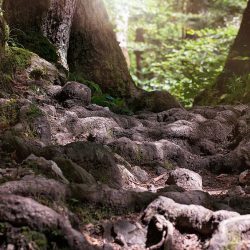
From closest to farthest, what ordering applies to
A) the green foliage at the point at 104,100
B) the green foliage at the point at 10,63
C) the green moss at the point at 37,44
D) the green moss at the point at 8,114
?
the green moss at the point at 8,114 → the green foliage at the point at 10,63 → the green foliage at the point at 104,100 → the green moss at the point at 37,44

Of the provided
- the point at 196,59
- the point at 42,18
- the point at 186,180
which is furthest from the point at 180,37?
the point at 186,180

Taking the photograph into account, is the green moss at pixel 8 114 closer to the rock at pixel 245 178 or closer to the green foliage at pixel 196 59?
the rock at pixel 245 178

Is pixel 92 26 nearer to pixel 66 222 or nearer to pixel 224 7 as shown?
pixel 66 222

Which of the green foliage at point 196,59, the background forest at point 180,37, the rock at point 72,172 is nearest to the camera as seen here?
the rock at point 72,172

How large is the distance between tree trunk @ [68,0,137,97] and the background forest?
3.40 m

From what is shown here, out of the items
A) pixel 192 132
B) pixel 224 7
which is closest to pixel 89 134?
pixel 192 132

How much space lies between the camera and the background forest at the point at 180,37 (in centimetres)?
1333

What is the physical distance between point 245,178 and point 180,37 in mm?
17949

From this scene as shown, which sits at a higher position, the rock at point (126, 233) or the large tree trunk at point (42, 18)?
the large tree trunk at point (42, 18)

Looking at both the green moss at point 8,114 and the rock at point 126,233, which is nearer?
the rock at point 126,233

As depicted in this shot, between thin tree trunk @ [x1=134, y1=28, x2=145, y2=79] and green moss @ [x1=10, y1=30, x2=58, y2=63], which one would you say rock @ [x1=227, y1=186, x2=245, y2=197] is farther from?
thin tree trunk @ [x1=134, y1=28, x2=145, y2=79]

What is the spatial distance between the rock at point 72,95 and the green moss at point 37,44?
51.8 inches

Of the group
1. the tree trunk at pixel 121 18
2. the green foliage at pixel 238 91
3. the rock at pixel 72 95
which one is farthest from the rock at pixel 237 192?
the tree trunk at pixel 121 18

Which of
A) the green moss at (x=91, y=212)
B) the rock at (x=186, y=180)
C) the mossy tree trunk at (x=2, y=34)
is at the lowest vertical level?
the rock at (x=186, y=180)
